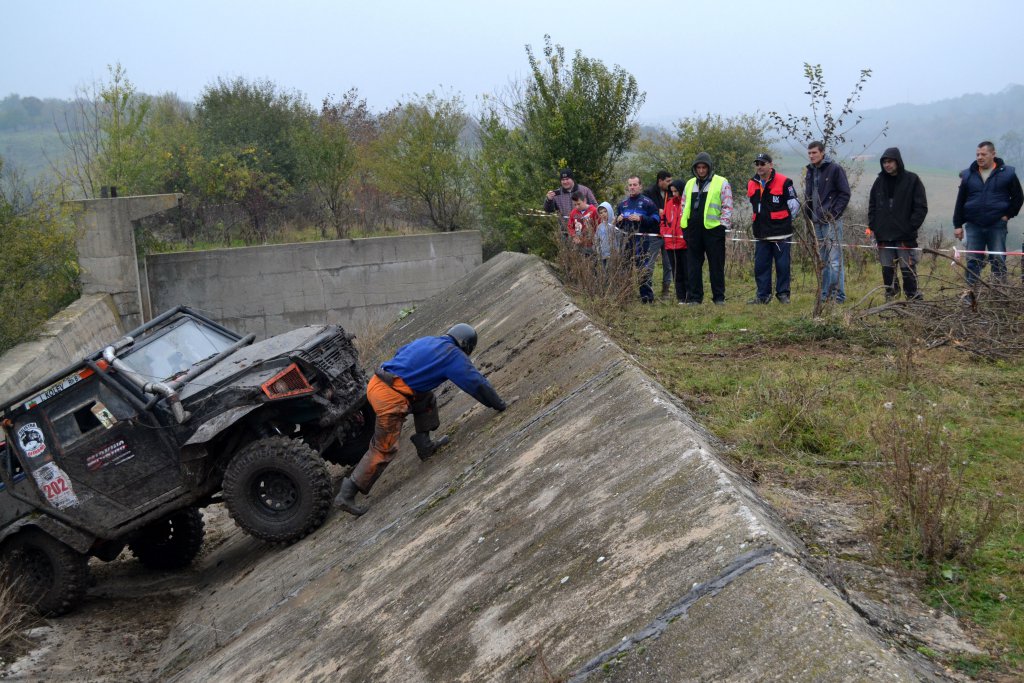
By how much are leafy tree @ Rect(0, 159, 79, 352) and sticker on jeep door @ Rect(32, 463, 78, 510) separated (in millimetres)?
7247

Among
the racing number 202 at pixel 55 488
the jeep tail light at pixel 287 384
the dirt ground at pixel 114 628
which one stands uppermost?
the jeep tail light at pixel 287 384

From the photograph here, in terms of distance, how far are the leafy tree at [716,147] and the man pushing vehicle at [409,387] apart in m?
15.0

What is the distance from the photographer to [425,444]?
27.6 ft

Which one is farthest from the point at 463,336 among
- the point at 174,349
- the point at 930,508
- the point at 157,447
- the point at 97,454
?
the point at 930,508

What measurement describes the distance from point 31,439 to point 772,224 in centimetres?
841

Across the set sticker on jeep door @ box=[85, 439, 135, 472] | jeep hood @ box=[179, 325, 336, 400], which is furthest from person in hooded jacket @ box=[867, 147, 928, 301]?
sticker on jeep door @ box=[85, 439, 135, 472]

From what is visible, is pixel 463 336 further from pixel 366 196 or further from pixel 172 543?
pixel 366 196

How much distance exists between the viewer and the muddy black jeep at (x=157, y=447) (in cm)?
852

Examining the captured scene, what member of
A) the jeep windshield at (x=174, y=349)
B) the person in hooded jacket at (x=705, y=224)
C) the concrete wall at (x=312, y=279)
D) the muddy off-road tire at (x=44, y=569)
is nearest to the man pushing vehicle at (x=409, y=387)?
the jeep windshield at (x=174, y=349)

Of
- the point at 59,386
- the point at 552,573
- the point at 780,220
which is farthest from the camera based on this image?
the point at 780,220

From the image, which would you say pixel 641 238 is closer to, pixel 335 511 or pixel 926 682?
pixel 335 511

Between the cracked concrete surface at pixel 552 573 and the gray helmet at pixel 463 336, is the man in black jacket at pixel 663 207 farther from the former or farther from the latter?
the gray helmet at pixel 463 336

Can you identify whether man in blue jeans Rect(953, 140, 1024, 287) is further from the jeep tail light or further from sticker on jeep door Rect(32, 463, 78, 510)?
sticker on jeep door Rect(32, 463, 78, 510)

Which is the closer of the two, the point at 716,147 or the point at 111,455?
the point at 111,455
